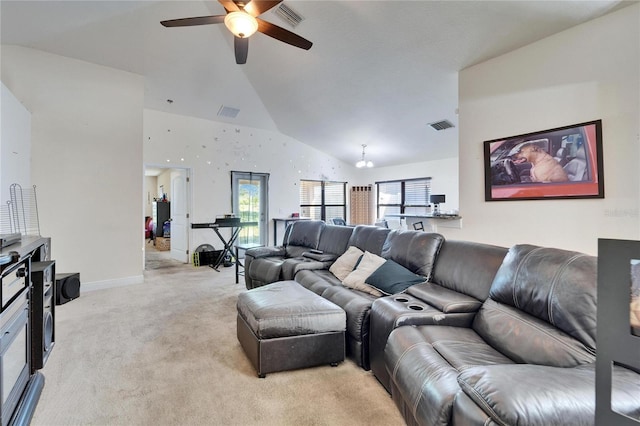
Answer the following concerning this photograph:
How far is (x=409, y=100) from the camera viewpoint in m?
4.68

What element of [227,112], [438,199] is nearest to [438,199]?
[438,199]

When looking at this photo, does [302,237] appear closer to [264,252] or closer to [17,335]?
[264,252]

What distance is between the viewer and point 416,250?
2623 mm

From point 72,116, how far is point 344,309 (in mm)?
4556

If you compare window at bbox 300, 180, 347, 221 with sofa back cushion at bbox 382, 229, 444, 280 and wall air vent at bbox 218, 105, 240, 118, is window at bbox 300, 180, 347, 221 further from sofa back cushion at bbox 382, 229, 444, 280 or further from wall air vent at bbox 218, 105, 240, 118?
sofa back cushion at bbox 382, 229, 444, 280

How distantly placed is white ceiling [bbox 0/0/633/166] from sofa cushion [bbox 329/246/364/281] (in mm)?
2468

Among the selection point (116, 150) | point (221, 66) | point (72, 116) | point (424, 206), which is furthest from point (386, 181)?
point (72, 116)

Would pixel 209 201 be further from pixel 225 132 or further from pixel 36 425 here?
pixel 36 425

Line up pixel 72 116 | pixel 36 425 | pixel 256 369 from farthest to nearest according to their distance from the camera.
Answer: pixel 72 116 < pixel 256 369 < pixel 36 425

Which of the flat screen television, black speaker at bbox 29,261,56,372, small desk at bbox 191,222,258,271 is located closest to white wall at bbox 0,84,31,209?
black speaker at bbox 29,261,56,372

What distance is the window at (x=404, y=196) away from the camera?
302 inches

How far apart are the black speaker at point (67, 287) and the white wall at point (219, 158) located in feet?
7.85

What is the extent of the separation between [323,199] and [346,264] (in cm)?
541

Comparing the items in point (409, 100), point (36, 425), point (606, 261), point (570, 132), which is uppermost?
point (409, 100)
